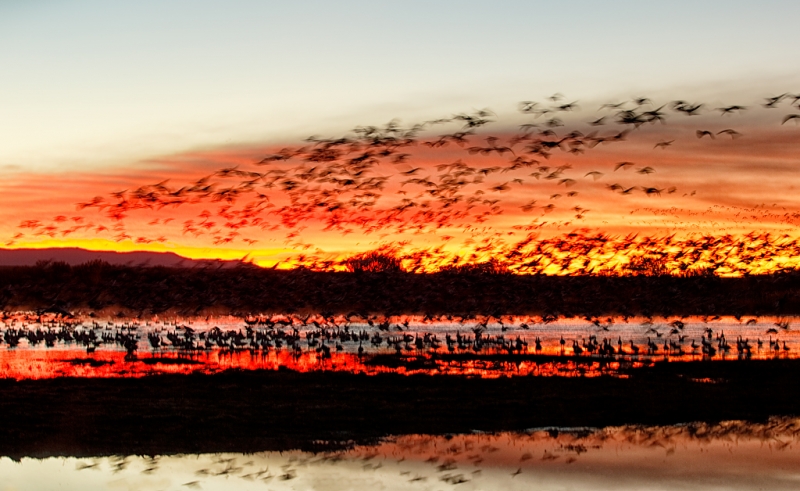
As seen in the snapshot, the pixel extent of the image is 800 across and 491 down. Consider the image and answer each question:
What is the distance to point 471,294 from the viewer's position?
120438mm

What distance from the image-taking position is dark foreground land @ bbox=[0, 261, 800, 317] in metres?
104

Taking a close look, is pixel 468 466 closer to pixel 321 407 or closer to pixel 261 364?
pixel 321 407

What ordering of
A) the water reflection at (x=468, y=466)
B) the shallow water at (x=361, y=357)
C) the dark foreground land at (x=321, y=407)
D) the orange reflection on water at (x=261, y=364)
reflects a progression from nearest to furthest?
the water reflection at (x=468, y=466), the dark foreground land at (x=321, y=407), the orange reflection on water at (x=261, y=364), the shallow water at (x=361, y=357)

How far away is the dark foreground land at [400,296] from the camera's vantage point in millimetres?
104250

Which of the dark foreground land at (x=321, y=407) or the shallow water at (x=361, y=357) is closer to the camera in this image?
the dark foreground land at (x=321, y=407)

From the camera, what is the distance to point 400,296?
108m

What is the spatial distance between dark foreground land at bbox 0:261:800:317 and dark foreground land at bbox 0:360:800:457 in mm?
63805

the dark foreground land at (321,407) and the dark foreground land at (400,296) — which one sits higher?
the dark foreground land at (321,407)

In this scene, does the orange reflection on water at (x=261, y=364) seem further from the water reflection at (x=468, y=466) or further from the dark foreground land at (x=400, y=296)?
the dark foreground land at (x=400, y=296)

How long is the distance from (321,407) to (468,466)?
842 cm

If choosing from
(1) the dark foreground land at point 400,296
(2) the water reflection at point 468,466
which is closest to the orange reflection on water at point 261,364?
(2) the water reflection at point 468,466

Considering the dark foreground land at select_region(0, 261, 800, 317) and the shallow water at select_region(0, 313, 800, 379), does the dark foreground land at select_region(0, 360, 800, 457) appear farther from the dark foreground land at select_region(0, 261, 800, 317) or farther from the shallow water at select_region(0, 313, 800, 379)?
the dark foreground land at select_region(0, 261, 800, 317)

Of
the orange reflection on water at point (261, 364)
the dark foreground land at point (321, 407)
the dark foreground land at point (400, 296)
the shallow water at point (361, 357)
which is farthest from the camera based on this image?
the dark foreground land at point (400, 296)

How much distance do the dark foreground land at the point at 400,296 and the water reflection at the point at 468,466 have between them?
245 ft
